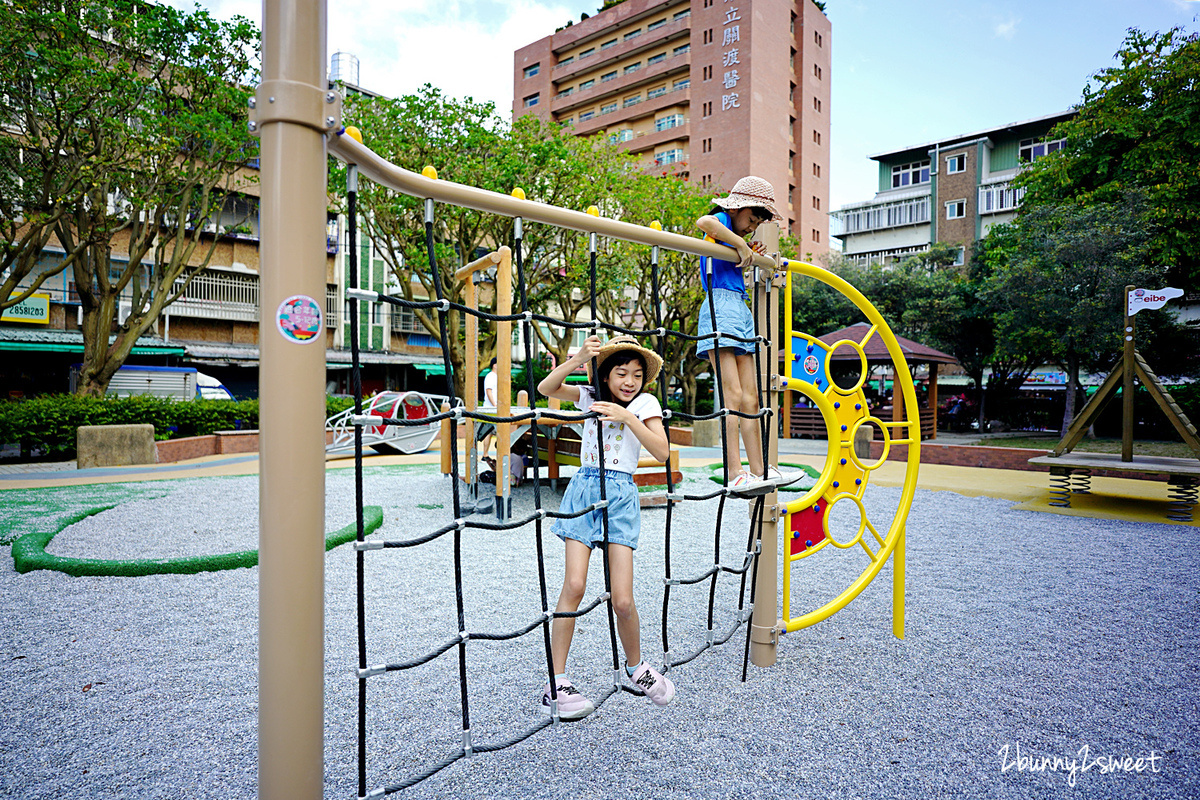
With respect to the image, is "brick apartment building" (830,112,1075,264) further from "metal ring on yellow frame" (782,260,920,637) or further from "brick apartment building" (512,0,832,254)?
"metal ring on yellow frame" (782,260,920,637)

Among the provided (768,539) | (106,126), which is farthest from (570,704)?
(106,126)

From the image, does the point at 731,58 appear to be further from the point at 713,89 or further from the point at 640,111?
the point at 640,111

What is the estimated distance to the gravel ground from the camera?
1883 millimetres

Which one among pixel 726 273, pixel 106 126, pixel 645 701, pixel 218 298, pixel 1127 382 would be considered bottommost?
pixel 645 701

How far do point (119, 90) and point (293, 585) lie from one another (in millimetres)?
10588

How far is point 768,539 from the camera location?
8.76 feet

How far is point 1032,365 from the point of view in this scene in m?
18.1

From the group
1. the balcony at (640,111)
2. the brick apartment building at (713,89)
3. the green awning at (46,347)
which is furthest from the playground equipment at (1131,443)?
the balcony at (640,111)

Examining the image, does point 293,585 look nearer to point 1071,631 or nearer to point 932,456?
point 1071,631

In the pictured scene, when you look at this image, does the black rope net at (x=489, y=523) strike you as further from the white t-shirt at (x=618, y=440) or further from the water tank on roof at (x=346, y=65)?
the water tank on roof at (x=346, y=65)

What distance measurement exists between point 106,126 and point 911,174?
110ft

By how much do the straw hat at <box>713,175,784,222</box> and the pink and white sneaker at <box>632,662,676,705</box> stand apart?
177 centimetres

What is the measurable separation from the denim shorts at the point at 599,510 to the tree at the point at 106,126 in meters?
10.0

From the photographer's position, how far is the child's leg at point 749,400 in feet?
8.93
